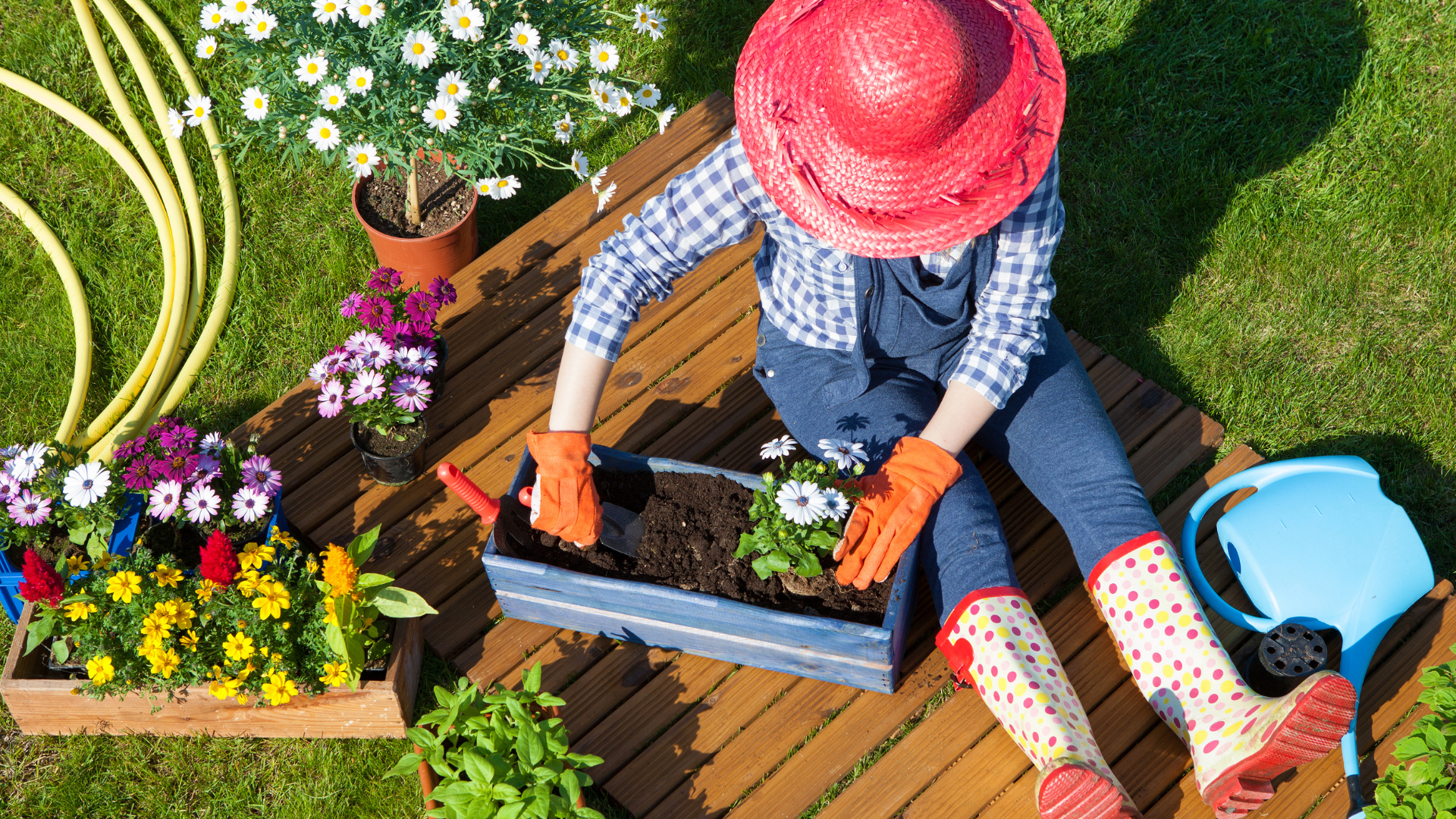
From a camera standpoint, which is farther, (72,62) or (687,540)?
(72,62)

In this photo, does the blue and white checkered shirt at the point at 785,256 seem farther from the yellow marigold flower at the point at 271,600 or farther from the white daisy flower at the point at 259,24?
the white daisy flower at the point at 259,24

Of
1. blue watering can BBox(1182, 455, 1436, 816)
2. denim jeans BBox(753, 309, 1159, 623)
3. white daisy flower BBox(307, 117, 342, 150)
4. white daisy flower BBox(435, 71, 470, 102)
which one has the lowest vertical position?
blue watering can BBox(1182, 455, 1436, 816)

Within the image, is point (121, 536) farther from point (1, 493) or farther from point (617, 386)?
point (617, 386)

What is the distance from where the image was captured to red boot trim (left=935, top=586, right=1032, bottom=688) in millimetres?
2553

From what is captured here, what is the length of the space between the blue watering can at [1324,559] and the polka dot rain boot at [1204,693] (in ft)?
0.90

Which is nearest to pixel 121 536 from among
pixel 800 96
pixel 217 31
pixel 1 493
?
pixel 1 493

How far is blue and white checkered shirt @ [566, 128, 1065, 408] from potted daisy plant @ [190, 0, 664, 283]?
1.99 ft

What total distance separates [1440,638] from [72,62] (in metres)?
4.87

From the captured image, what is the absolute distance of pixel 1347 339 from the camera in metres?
3.54

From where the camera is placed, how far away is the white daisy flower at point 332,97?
283 centimetres

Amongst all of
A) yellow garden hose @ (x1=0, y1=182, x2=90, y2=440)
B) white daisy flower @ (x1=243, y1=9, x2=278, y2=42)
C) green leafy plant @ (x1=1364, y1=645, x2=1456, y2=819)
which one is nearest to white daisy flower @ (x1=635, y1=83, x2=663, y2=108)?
white daisy flower @ (x1=243, y1=9, x2=278, y2=42)

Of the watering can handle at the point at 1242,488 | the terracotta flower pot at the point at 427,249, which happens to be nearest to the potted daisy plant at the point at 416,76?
the terracotta flower pot at the point at 427,249

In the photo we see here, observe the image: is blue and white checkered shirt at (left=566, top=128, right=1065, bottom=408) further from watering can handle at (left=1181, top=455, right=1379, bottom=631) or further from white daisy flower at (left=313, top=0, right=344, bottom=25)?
white daisy flower at (left=313, top=0, right=344, bottom=25)

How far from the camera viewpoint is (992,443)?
290cm
